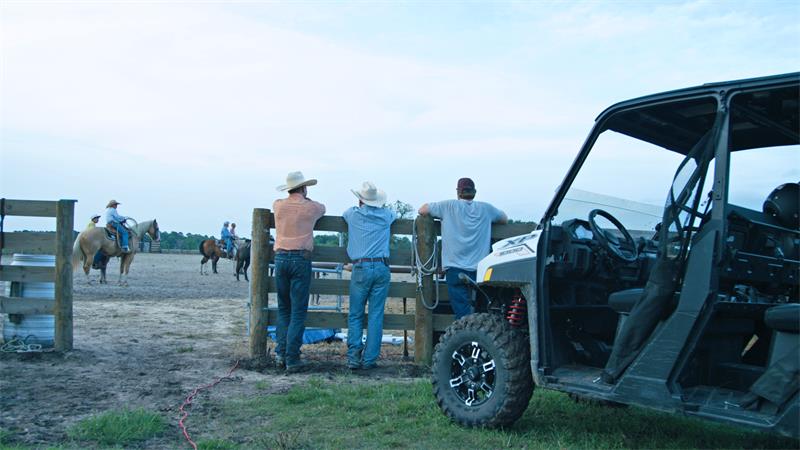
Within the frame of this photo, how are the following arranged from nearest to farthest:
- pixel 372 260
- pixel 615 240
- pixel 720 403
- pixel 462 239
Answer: pixel 720 403
pixel 615 240
pixel 462 239
pixel 372 260

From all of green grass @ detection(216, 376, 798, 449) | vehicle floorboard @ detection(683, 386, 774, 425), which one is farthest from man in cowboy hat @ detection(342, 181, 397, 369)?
vehicle floorboard @ detection(683, 386, 774, 425)

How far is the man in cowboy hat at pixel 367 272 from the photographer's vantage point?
823cm

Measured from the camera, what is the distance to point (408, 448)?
521cm

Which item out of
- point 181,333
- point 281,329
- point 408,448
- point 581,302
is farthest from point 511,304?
point 181,333

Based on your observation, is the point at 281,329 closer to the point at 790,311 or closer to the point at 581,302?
the point at 581,302

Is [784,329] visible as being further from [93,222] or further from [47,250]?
[93,222]

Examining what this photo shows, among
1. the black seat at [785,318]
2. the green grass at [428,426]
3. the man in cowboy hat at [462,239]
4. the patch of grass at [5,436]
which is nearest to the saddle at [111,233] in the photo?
the man in cowboy hat at [462,239]

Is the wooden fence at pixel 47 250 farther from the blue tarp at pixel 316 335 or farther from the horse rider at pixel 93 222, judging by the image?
the horse rider at pixel 93 222

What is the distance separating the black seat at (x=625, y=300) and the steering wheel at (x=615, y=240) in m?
0.55

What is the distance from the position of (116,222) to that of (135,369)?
47.0 ft

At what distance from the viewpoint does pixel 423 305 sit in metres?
8.59

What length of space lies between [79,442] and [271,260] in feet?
13.2

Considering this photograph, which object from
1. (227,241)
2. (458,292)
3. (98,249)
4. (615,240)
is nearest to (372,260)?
(458,292)

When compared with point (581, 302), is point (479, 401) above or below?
below
